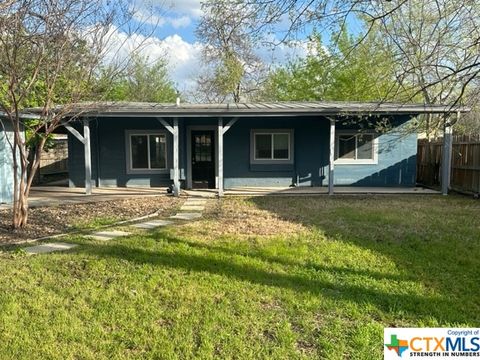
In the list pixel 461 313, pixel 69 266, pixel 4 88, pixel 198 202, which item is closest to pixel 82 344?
pixel 69 266

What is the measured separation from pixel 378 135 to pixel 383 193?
229 centimetres

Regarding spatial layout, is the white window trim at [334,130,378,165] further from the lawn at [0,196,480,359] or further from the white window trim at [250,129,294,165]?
the lawn at [0,196,480,359]

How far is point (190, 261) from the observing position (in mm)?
4750

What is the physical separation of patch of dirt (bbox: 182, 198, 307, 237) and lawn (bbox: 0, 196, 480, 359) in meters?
0.08

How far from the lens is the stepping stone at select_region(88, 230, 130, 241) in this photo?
5.90 m

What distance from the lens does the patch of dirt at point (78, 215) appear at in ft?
20.6

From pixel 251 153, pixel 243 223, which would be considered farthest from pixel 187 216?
pixel 251 153

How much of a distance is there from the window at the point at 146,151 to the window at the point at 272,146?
3095 mm

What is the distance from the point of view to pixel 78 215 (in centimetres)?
779

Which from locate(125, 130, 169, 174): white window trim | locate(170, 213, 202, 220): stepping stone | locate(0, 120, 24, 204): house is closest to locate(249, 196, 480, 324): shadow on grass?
locate(170, 213, 202, 220): stepping stone

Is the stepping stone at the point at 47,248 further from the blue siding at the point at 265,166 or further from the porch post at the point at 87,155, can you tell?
the blue siding at the point at 265,166

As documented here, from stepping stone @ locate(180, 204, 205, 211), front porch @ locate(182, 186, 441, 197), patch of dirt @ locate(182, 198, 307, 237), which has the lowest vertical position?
patch of dirt @ locate(182, 198, 307, 237)

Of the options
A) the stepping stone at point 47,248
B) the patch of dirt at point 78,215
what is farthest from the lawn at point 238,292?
the patch of dirt at point 78,215

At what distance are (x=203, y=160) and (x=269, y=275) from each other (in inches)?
345
